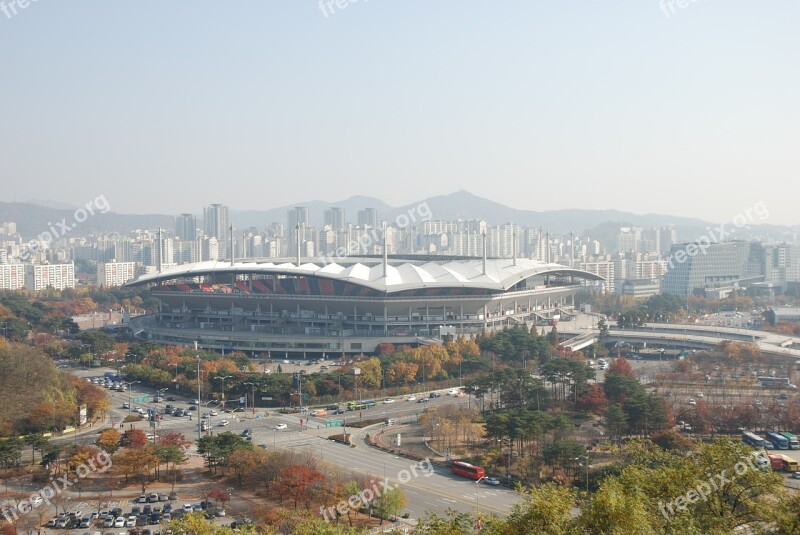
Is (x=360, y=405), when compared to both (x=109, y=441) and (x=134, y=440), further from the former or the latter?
(x=109, y=441)

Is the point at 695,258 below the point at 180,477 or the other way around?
the other way around

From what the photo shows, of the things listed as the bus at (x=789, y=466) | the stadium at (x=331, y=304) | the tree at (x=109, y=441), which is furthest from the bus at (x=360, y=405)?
the bus at (x=789, y=466)

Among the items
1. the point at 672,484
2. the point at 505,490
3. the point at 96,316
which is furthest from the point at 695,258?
the point at 672,484

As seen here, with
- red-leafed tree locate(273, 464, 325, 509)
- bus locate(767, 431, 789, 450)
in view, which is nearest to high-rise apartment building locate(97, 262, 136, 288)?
red-leafed tree locate(273, 464, 325, 509)

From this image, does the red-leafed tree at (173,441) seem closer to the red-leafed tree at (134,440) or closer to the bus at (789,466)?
the red-leafed tree at (134,440)

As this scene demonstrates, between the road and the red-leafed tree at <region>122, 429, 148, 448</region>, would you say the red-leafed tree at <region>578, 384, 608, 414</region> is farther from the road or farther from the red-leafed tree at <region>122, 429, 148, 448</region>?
the red-leafed tree at <region>122, 429, 148, 448</region>

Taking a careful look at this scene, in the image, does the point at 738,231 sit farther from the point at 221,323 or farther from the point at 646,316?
the point at 221,323
